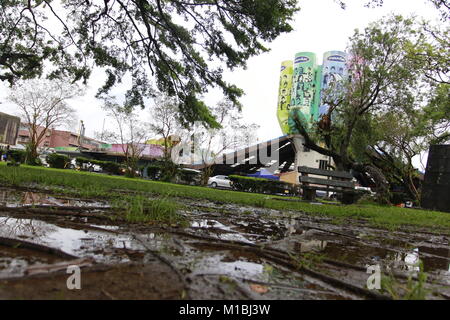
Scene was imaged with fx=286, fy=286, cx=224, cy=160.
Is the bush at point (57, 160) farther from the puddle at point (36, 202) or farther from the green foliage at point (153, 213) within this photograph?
the green foliage at point (153, 213)

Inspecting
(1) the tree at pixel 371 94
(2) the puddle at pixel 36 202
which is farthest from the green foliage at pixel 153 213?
(1) the tree at pixel 371 94

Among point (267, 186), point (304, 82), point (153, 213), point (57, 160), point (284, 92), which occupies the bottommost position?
point (153, 213)

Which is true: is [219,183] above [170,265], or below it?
above

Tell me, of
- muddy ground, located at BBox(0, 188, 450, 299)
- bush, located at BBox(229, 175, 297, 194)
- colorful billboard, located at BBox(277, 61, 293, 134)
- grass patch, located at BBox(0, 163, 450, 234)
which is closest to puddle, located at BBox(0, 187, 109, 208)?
muddy ground, located at BBox(0, 188, 450, 299)

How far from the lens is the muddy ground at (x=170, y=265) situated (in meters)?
1.29

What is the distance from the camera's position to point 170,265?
1560 mm

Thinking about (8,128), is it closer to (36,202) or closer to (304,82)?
(304,82)

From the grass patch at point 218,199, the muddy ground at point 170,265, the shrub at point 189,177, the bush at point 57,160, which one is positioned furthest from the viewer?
the bush at point 57,160

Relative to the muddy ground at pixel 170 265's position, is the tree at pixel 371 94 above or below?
above

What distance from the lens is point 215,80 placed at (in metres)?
9.18

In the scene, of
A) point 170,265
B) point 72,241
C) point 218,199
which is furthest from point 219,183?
point 170,265

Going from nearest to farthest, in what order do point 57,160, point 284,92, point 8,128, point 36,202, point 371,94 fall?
point 36,202 → point 371,94 → point 57,160 → point 284,92 → point 8,128
